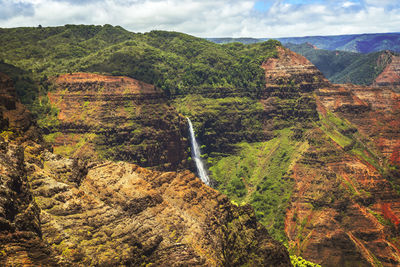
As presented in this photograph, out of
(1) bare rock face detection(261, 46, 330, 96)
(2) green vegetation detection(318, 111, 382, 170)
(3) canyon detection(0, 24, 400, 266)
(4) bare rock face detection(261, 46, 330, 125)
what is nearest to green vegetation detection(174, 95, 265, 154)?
(3) canyon detection(0, 24, 400, 266)

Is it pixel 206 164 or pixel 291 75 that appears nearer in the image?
pixel 206 164

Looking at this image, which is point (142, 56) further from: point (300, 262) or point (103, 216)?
point (103, 216)

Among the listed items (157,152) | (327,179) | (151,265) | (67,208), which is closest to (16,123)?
(67,208)

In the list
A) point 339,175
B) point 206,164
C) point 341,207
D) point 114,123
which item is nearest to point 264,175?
point 206,164

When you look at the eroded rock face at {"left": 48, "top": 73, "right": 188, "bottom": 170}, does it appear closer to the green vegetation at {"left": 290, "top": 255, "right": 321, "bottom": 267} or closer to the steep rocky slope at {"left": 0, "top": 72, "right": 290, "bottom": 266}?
the green vegetation at {"left": 290, "top": 255, "right": 321, "bottom": 267}

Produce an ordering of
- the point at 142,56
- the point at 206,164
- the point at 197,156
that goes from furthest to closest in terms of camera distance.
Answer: the point at 142,56 → the point at 197,156 → the point at 206,164

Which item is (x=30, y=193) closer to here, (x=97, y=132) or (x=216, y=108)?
(x=97, y=132)
